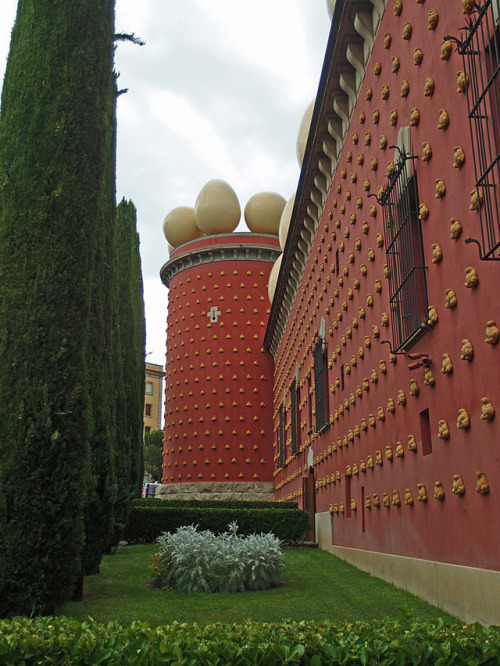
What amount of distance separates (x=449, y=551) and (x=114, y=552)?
29.2 ft

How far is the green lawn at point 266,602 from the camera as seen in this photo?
6.91 meters

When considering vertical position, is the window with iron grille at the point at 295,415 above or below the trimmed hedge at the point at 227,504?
above

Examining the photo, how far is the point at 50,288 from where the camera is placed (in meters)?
7.28

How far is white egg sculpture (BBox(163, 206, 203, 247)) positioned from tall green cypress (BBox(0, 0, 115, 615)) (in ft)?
70.6

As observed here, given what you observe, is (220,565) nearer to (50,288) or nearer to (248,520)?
(50,288)

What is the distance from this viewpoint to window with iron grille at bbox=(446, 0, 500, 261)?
5.43 m

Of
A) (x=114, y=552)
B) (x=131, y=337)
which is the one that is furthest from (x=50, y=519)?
(x=131, y=337)

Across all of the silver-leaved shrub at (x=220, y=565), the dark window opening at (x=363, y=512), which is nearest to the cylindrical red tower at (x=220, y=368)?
the dark window opening at (x=363, y=512)

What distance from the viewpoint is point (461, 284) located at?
621 cm

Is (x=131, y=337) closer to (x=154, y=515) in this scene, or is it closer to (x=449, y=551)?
(x=154, y=515)

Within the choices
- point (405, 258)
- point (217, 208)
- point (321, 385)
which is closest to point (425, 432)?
point (405, 258)

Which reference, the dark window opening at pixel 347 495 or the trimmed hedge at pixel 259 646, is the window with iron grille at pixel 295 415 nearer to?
the dark window opening at pixel 347 495

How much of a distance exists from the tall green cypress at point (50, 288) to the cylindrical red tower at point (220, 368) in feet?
56.3

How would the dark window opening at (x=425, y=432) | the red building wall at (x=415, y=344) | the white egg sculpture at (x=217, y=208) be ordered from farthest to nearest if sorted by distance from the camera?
the white egg sculpture at (x=217, y=208)
the dark window opening at (x=425, y=432)
the red building wall at (x=415, y=344)
